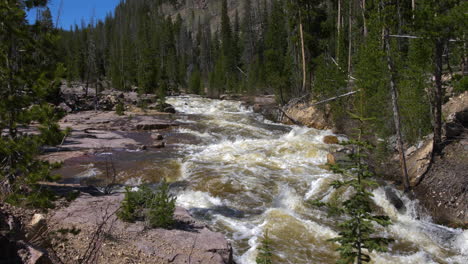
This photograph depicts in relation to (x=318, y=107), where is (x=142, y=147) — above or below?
below

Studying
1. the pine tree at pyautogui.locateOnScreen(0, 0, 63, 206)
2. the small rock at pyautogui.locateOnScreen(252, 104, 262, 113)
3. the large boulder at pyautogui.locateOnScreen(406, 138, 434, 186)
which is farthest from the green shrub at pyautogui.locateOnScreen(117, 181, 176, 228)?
the small rock at pyautogui.locateOnScreen(252, 104, 262, 113)

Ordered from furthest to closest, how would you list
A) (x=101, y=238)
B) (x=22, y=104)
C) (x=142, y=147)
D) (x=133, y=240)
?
(x=142, y=147) < (x=22, y=104) < (x=133, y=240) < (x=101, y=238)

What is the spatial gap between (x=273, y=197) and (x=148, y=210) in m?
4.83

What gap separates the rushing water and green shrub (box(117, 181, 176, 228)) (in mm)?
1703

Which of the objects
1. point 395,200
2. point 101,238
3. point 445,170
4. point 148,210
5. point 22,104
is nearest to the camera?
point 101,238

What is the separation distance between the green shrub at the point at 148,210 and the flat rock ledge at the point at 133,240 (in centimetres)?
13

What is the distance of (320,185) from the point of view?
33.9 feet

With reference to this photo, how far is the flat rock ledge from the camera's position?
4.55 metres

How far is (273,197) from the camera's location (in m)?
9.58

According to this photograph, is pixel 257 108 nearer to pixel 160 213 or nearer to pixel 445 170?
pixel 445 170

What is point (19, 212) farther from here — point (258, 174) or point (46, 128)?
point (258, 174)

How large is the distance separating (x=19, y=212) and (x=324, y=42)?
25.7m

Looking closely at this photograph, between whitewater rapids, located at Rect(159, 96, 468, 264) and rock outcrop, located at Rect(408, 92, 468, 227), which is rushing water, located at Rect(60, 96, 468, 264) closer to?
whitewater rapids, located at Rect(159, 96, 468, 264)

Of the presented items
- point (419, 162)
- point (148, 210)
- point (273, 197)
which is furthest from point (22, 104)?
point (419, 162)
